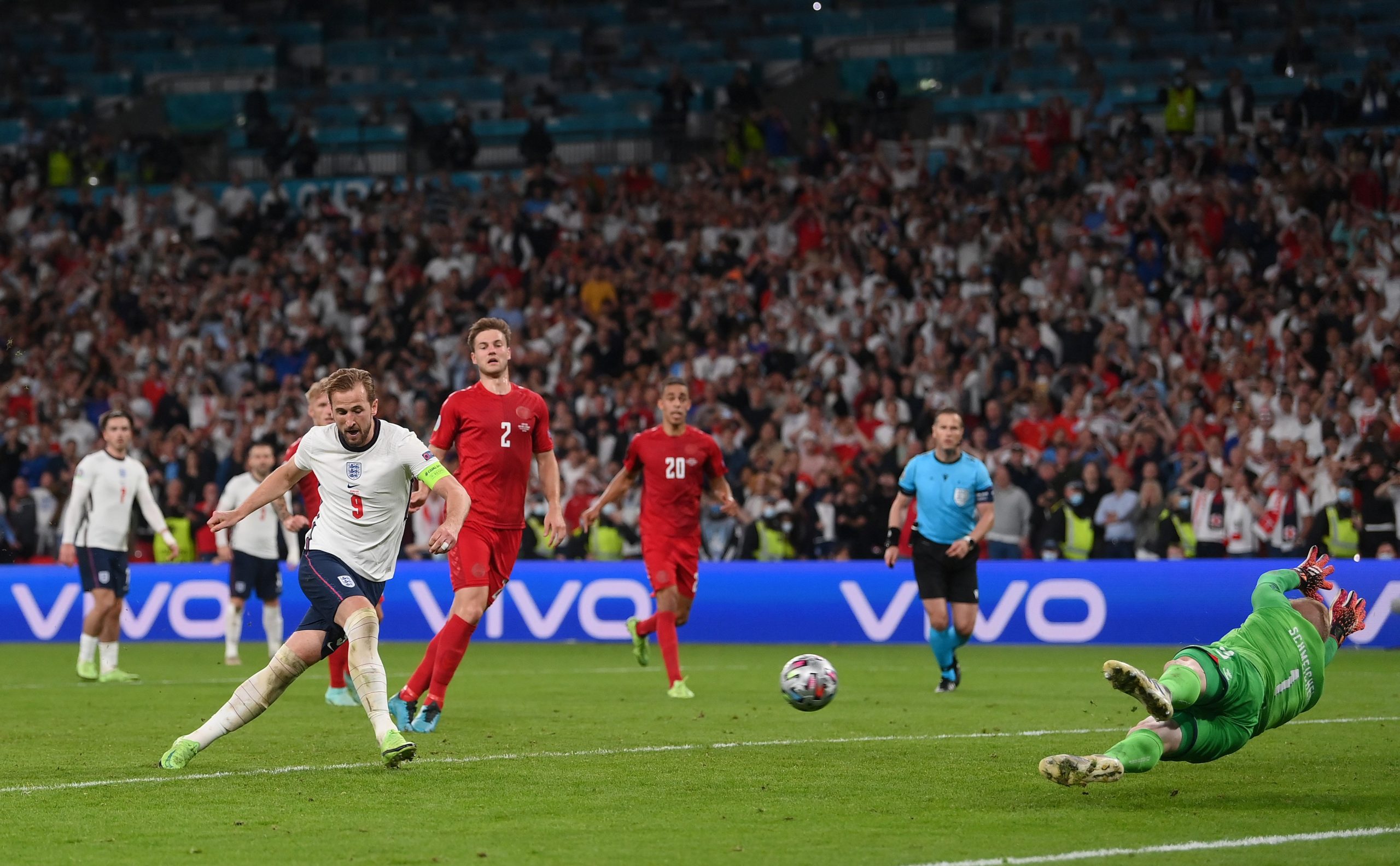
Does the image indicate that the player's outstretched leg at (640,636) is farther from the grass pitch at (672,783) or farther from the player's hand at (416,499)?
the player's hand at (416,499)

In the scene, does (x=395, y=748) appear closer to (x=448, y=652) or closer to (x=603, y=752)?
(x=603, y=752)

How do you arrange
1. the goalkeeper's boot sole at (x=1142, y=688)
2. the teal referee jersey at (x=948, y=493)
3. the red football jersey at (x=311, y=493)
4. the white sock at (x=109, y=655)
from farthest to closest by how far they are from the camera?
the white sock at (x=109, y=655) < the teal referee jersey at (x=948, y=493) < the red football jersey at (x=311, y=493) < the goalkeeper's boot sole at (x=1142, y=688)

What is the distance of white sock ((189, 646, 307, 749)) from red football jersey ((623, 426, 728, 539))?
19.2ft

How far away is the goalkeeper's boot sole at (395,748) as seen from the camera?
367 inches

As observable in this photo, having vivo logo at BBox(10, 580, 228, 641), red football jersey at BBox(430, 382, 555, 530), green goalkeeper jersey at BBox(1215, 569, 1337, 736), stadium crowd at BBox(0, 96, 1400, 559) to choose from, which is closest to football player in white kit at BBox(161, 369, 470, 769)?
red football jersey at BBox(430, 382, 555, 530)

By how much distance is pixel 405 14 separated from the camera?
39500 mm

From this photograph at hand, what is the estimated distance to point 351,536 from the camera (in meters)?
9.73

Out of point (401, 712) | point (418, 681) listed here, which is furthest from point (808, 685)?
point (401, 712)

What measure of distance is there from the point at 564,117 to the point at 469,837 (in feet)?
91.4

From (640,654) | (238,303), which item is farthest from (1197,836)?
(238,303)

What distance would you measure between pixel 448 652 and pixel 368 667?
1.86m

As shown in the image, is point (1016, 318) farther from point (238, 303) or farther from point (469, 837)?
point (469, 837)

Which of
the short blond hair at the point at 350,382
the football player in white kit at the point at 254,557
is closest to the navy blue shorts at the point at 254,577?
the football player in white kit at the point at 254,557

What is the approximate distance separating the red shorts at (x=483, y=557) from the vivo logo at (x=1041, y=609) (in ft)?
30.2
